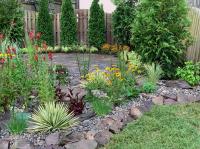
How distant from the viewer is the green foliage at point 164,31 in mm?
8242

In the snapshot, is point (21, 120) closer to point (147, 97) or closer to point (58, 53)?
point (147, 97)

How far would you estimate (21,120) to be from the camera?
5.36 meters

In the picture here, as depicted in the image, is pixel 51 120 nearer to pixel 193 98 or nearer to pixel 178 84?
pixel 193 98

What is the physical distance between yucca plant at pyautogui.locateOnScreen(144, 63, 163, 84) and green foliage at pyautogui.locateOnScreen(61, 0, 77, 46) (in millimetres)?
5686

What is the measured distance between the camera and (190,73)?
A: 315 inches

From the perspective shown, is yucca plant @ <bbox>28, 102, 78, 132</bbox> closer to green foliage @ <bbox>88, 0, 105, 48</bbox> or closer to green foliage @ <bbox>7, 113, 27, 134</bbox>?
green foliage @ <bbox>7, 113, 27, 134</bbox>

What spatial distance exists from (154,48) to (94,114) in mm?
2677

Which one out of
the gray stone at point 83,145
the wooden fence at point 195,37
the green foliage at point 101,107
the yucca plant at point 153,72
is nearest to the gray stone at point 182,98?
the yucca plant at point 153,72

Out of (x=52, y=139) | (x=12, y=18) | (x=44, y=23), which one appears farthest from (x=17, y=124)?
(x=44, y=23)

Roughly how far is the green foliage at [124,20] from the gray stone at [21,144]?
7.60m

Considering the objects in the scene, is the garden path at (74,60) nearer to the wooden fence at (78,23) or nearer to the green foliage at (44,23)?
the green foliage at (44,23)

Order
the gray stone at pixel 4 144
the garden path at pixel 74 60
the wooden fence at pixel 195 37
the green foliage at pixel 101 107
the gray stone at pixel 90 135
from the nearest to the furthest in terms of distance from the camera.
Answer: the gray stone at pixel 4 144, the gray stone at pixel 90 135, the green foliage at pixel 101 107, the wooden fence at pixel 195 37, the garden path at pixel 74 60

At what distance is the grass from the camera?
5391 mm

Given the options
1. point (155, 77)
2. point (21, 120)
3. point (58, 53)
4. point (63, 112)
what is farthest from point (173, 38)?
point (58, 53)
